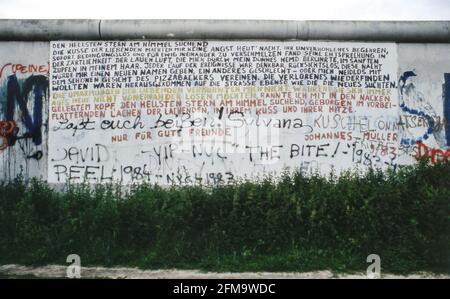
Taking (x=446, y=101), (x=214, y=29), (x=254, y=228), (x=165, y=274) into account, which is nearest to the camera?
(x=165, y=274)

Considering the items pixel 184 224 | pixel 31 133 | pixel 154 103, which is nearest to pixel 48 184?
pixel 31 133

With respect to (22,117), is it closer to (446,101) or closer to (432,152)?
(432,152)

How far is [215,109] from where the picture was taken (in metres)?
8.99

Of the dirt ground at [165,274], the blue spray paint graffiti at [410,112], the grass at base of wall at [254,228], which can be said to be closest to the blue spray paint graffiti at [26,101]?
the grass at base of wall at [254,228]

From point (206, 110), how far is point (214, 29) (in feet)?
5.79

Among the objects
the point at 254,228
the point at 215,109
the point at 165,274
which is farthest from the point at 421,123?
the point at 165,274

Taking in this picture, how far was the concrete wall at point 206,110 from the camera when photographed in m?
8.93

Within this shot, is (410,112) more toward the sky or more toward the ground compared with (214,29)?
more toward the ground

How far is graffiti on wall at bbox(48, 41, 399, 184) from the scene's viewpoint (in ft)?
29.3

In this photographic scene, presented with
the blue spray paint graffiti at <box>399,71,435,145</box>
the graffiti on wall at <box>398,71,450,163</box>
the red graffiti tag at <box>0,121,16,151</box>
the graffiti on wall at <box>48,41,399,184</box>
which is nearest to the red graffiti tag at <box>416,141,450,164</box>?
the graffiti on wall at <box>398,71,450,163</box>

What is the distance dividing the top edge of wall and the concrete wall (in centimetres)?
5

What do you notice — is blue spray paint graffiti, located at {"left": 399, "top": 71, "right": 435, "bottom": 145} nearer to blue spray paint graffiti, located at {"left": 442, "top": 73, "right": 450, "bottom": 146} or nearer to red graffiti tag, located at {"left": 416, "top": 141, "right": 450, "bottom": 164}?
red graffiti tag, located at {"left": 416, "top": 141, "right": 450, "bottom": 164}

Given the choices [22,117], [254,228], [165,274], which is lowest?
[165,274]

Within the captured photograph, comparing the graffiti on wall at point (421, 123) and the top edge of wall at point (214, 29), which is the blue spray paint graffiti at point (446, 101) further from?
the top edge of wall at point (214, 29)
